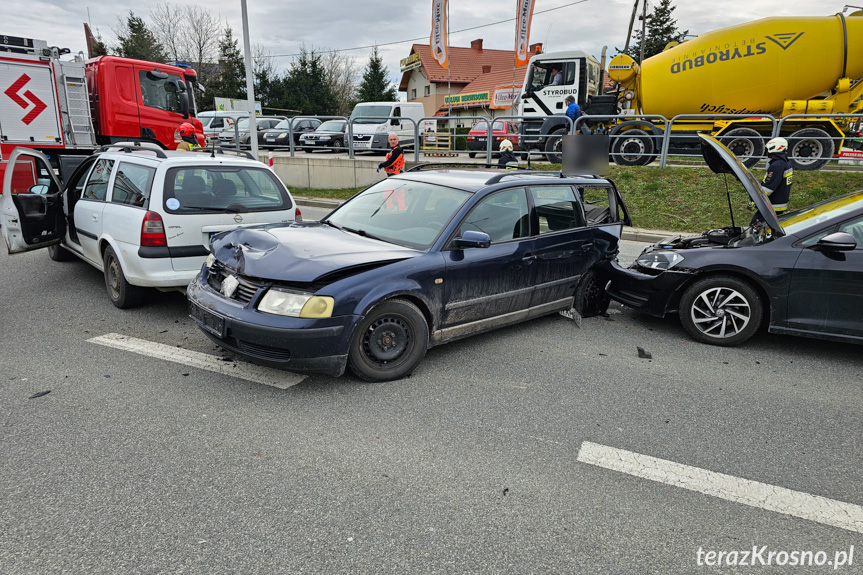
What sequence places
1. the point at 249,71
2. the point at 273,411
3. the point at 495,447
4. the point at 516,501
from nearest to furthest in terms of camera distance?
the point at 516,501 < the point at 495,447 < the point at 273,411 < the point at 249,71

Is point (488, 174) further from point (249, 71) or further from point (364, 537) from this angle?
point (249, 71)

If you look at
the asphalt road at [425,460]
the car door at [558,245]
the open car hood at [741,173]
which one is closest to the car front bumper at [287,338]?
the asphalt road at [425,460]

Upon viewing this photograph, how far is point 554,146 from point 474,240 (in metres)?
10.6

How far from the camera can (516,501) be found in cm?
257

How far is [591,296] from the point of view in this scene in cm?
545

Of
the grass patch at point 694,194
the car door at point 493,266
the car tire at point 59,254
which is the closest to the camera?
the car door at point 493,266

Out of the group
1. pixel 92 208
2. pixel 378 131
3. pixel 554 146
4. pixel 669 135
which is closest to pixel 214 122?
pixel 378 131

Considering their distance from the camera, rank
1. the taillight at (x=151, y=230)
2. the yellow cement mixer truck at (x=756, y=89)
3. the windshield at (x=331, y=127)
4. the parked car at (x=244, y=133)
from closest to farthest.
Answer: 1. the taillight at (x=151, y=230)
2. the yellow cement mixer truck at (x=756, y=89)
3. the windshield at (x=331, y=127)
4. the parked car at (x=244, y=133)

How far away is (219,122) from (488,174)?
863 inches

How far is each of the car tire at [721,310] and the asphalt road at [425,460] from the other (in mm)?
212

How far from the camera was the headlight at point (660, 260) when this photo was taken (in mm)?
4891

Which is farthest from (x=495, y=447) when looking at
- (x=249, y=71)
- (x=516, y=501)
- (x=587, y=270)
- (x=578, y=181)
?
(x=249, y=71)

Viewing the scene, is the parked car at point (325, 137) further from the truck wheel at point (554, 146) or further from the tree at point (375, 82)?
the tree at point (375, 82)

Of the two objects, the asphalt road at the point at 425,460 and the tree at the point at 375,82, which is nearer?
the asphalt road at the point at 425,460
